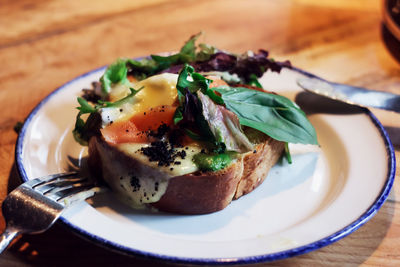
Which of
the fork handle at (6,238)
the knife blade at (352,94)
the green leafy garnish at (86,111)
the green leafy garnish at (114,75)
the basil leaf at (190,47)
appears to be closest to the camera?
the fork handle at (6,238)

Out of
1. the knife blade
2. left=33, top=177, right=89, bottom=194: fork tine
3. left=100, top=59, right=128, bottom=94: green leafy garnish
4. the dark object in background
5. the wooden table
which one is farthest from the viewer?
the dark object in background

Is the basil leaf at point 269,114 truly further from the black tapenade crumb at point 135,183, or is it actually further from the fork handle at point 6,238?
the fork handle at point 6,238

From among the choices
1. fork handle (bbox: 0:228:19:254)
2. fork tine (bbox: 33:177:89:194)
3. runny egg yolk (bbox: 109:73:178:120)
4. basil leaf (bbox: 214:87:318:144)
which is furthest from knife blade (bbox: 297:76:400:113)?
fork handle (bbox: 0:228:19:254)

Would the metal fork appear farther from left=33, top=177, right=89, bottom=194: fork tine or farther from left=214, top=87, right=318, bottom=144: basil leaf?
left=214, top=87, right=318, bottom=144: basil leaf

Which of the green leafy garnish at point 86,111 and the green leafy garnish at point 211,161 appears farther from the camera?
the green leafy garnish at point 86,111

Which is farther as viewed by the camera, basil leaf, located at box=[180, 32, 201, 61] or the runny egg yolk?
basil leaf, located at box=[180, 32, 201, 61]

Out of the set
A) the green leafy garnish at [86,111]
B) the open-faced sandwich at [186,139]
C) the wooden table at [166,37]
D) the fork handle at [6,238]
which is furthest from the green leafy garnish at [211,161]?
the wooden table at [166,37]

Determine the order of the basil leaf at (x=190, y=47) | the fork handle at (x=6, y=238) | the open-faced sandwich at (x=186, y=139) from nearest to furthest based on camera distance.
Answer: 1. the fork handle at (x=6, y=238)
2. the open-faced sandwich at (x=186, y=139)
3. the basil leaf at (x=190, y=47)
